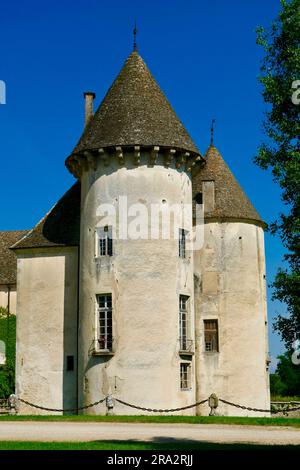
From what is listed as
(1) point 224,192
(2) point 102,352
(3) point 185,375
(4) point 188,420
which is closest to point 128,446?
(4) point 188,420

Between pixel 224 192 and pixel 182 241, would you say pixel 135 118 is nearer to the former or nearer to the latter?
pixel 182 241

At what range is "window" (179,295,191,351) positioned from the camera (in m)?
29.5

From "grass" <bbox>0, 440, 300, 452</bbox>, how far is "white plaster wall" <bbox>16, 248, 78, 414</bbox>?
50.1 ft

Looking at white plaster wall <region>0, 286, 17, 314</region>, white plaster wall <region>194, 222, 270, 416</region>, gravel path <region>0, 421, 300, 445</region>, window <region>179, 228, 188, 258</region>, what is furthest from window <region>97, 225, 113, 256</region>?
white plaster wall <region>0, 286, 17, 314</region>

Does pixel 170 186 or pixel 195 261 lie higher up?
pixel 170 186

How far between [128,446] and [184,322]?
50.0 feet

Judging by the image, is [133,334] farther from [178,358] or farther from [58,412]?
[58,412]

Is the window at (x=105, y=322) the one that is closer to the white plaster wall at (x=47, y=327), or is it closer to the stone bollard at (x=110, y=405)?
the stone bollard at (x=110, y=405)

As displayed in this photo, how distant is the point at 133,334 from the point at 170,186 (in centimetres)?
643

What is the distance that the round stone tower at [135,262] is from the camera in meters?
28.2
